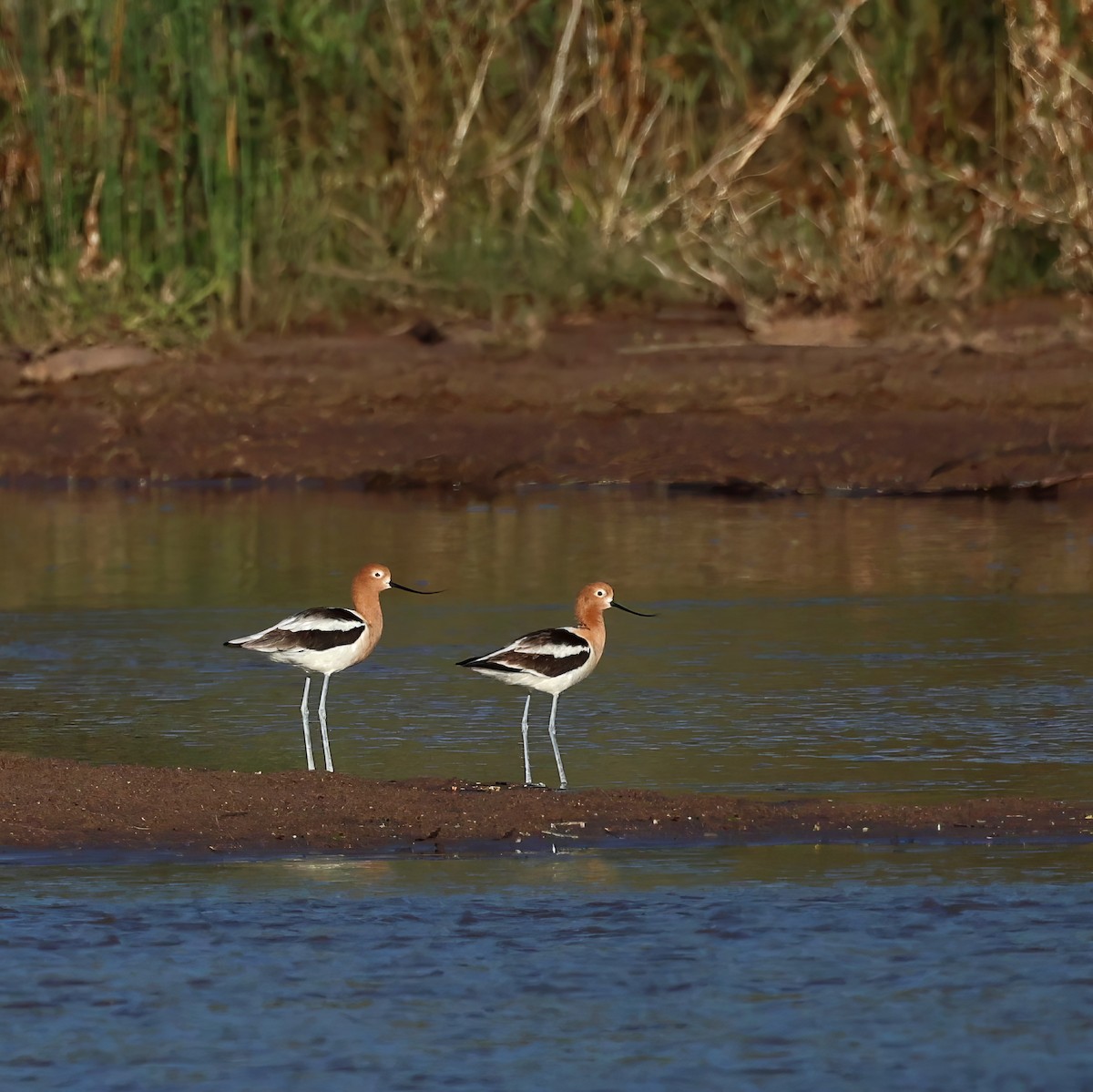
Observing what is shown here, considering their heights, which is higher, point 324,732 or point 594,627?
point 594,627

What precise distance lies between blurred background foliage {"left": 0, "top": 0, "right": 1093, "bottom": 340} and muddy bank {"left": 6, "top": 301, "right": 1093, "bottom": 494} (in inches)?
12.3

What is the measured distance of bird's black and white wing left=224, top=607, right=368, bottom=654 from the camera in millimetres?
8008

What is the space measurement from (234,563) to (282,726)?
3.34 m

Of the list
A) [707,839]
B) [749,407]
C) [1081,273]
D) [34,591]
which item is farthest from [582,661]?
[1081,273]

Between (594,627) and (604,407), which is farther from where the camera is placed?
(604,407)

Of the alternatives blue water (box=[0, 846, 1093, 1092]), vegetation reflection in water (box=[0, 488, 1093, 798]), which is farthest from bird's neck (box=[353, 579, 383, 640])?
blue water (box=[0, 846, 1093, 1092])

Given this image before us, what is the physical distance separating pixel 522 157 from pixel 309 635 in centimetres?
931

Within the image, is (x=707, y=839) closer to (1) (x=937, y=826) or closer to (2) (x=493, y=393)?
(1) (x=937, y=826)

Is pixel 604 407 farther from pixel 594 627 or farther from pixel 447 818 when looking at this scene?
pixel 447 818

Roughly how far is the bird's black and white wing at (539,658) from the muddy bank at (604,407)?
22.1ft

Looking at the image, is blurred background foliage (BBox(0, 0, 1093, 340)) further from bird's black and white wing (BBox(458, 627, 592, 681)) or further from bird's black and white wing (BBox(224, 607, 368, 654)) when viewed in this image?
bird's black and white wing (BBox(458, 627, 592, 681))

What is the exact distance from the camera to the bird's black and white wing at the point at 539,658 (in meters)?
7.62

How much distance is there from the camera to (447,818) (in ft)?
22.9

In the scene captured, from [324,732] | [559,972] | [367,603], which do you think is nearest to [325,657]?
[324,732]
